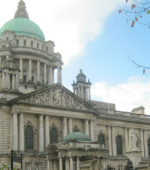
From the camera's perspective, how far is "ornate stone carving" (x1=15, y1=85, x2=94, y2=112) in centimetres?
4988

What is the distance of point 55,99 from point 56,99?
0.65 feet

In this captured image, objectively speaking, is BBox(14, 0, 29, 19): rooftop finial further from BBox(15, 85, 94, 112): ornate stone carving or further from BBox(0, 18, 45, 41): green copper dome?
BBox(15, 85, 94, 112): ornate stone carving

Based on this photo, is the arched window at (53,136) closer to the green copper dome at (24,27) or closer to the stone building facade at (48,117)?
the stone building facade at (48,117)

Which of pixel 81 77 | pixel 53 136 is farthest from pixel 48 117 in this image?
pixel 81 77

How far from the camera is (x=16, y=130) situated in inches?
1854

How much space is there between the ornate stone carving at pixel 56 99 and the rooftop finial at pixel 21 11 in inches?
1188

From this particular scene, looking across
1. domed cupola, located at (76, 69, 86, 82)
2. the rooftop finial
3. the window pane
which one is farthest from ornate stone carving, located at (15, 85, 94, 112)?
the rooftop finial

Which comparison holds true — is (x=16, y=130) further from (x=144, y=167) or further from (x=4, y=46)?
(x=144, y=167)

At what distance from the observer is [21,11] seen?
254ft

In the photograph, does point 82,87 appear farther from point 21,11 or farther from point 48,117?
point 21,11

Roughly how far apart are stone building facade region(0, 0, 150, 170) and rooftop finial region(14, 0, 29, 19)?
9.25ft

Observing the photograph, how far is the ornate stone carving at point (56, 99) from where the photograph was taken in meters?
49.9

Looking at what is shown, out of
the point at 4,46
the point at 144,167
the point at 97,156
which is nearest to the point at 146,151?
the point at 97,156

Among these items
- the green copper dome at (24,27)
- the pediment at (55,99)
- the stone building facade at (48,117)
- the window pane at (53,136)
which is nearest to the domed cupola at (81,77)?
the stone building facade at (48,117)
